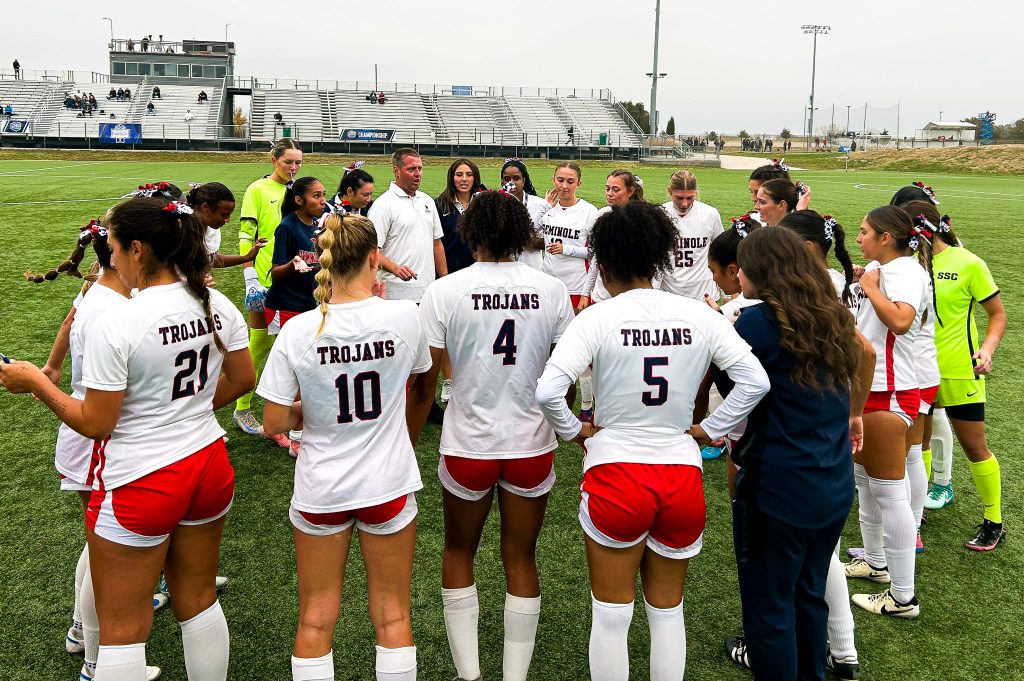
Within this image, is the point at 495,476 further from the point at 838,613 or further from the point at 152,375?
the point at 838,613

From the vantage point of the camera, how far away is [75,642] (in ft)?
11.6

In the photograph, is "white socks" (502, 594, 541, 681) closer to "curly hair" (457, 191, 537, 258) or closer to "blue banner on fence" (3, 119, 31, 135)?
"curly hair" (457, 191, 537, 258)

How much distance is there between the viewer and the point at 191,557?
2820 mm

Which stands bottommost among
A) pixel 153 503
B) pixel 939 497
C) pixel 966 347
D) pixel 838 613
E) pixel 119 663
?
pixel 939 497

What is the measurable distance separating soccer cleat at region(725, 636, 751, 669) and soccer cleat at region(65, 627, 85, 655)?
304cm

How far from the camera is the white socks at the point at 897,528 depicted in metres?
3.71

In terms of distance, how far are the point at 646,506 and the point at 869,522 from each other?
2.15 meters

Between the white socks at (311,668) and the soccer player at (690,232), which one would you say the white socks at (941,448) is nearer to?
the soccer player at (690,232)

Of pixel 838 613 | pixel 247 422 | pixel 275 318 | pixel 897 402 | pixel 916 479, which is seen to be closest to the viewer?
pixel 838 613

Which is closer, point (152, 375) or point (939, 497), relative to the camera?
point (152, 375)

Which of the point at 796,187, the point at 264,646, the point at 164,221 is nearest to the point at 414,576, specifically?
the point at 264,646

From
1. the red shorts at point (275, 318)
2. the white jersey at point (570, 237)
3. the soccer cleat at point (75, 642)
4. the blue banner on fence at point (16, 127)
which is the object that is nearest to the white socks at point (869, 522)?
the white jersey at point (570, 237)

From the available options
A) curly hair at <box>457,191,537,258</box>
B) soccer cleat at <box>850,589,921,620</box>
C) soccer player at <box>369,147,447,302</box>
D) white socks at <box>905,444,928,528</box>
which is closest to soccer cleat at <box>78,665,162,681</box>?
curly hair at <box>457,191,537,258</box>

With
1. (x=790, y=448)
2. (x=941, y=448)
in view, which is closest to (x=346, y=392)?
(x=790, y=448)
